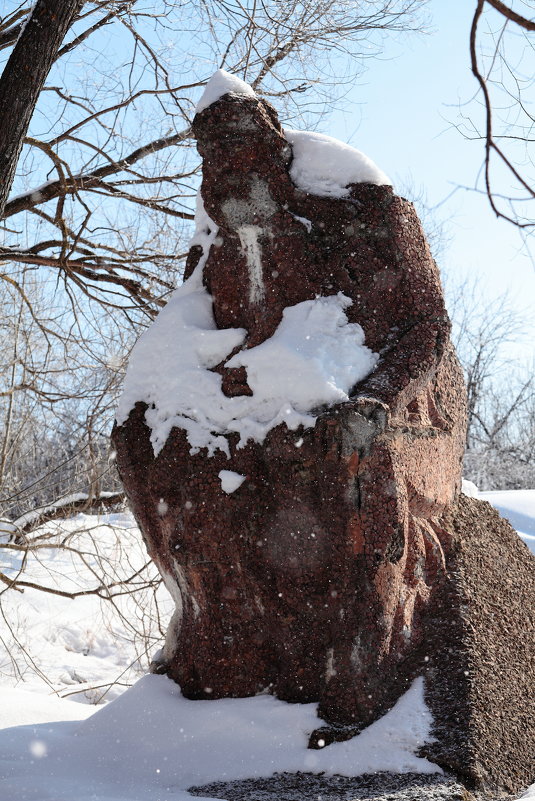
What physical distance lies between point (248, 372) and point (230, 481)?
0.50 meters

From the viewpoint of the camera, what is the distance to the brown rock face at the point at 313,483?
3160 mm

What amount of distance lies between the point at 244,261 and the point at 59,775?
2.32 metres

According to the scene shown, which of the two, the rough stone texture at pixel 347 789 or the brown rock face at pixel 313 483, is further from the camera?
the brown rock face at pixel 313 483

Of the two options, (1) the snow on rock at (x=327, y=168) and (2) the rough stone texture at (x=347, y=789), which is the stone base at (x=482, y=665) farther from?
(1) the snow on rock at (x=327, y=168)

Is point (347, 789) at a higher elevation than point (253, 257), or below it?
below

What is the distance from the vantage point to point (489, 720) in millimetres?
3062

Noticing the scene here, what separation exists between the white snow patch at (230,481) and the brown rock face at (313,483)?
0.09ft

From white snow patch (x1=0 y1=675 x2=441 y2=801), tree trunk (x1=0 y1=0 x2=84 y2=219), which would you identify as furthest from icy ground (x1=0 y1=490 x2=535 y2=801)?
tree trunk (x1=0 y1=0 x2=84 y2=219)

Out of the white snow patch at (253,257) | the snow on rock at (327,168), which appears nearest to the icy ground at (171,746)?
the white snow patch at (253,257)

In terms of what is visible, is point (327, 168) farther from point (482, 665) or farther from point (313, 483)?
point (482, 665)

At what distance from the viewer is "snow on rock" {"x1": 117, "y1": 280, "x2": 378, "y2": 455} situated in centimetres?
335

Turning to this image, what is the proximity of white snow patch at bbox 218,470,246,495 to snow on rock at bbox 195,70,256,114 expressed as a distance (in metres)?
1.63

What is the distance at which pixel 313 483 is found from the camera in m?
3.26

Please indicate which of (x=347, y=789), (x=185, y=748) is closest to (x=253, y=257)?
(x=185, y=748)
